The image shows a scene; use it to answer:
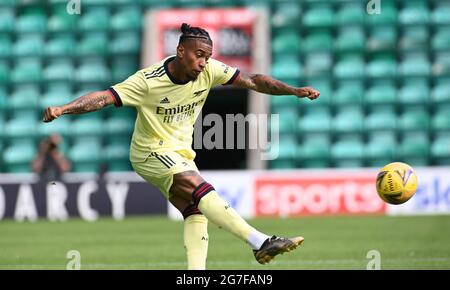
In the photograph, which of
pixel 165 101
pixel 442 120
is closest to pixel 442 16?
pixel 442 120

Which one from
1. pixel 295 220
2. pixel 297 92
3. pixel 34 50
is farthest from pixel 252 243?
pixel 34 50

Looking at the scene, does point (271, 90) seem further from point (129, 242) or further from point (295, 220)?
point (295, 220)

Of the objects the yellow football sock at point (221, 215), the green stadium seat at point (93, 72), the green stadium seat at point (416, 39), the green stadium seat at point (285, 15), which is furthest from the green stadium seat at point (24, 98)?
the yellow football sock at point (221, 215)

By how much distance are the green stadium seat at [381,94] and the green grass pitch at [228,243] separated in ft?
16.1

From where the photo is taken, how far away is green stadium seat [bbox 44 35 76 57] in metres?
22.5

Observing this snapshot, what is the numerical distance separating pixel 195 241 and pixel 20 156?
14979 mm

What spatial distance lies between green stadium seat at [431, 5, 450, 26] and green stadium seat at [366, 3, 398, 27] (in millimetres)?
964

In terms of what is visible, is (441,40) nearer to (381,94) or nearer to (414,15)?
(414,15)

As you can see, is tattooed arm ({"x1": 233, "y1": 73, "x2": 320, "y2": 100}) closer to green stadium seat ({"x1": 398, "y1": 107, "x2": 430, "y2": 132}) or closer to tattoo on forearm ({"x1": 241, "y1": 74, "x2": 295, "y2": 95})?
tattoo on forearm ({"x1": 241, "y1": 74, "x2": 295, "y2": 95})

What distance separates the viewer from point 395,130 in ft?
70.5

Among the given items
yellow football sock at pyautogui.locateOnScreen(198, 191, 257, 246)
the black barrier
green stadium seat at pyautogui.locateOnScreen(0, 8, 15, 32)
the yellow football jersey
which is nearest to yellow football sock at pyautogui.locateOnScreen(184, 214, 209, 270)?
yellow football sock at pyautogui.locateOnScreen(198, 191, 257, 246)

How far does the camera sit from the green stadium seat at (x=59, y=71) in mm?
22281

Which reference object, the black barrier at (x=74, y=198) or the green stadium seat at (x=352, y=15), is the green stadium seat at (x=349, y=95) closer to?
the green stadium seat at (x=352, y=15)

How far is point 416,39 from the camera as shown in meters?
22.1
